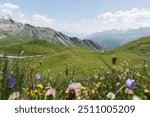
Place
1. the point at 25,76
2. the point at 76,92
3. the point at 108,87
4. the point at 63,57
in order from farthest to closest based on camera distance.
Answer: the point at 63,57 < the point at 108,87 < the point at 25,76 < the point at 76,92

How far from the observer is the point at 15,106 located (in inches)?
104

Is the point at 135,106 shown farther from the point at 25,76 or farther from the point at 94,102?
the point at 25,76

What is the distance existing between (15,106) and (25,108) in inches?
2.8

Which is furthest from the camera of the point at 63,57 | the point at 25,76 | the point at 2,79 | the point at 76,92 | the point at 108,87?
the point at 63,57

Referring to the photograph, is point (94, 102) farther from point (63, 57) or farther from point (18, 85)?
point (63, 57)

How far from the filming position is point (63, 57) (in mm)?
57312

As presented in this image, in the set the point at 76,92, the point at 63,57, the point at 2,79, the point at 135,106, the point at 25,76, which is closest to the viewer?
the point at 135,106

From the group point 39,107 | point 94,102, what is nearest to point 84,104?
point 94,102

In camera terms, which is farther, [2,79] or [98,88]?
[98,88]

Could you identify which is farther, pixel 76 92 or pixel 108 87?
pixel 108 87

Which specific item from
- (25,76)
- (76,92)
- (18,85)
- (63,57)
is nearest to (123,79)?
(25,76)

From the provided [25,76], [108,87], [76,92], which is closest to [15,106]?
[76,92]

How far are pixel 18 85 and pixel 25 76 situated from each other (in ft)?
2.31

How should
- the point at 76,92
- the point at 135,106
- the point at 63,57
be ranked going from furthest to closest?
the point at 63,57, the point at 76,92, the point at 135,106
